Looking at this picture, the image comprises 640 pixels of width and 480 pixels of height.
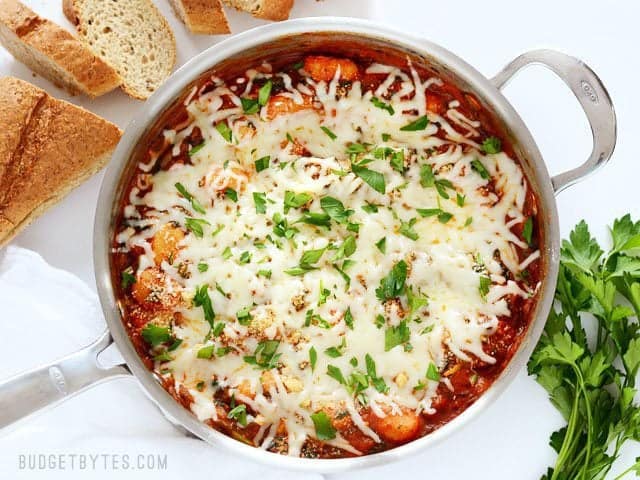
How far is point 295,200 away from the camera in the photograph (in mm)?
2578

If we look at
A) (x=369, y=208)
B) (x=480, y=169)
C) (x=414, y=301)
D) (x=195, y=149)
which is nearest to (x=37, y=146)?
(x=195, y=149)

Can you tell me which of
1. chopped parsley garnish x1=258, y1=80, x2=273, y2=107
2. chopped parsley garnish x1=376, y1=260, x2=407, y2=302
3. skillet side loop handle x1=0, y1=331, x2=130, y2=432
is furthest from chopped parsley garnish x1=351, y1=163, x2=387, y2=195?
skillet side loop handle x1=0, y1=331, x2=130, y2=432

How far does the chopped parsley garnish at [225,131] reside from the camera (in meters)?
2.62

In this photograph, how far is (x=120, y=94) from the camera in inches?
114

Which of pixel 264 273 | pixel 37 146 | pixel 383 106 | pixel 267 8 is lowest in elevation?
pixel 264 273

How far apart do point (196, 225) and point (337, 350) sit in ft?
1.90

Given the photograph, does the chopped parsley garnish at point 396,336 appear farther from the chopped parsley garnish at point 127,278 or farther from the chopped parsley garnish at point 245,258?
the chopped parsley garnish at point 127,278

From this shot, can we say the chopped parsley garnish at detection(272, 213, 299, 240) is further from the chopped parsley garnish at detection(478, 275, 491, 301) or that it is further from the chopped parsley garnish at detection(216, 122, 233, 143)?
the chopped parsley garnish at detection(478, 275, 491, 301)

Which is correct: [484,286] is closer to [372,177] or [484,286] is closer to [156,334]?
[372,177]

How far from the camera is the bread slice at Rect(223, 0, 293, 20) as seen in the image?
2766 millimetres

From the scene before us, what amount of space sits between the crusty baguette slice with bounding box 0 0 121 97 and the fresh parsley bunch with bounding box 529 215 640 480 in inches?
65.8

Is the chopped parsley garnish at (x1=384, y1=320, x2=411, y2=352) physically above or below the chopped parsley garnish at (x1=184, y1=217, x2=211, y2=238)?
below

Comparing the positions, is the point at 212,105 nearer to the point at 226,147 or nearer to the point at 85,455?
the point at 226,147

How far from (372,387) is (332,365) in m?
0.14
